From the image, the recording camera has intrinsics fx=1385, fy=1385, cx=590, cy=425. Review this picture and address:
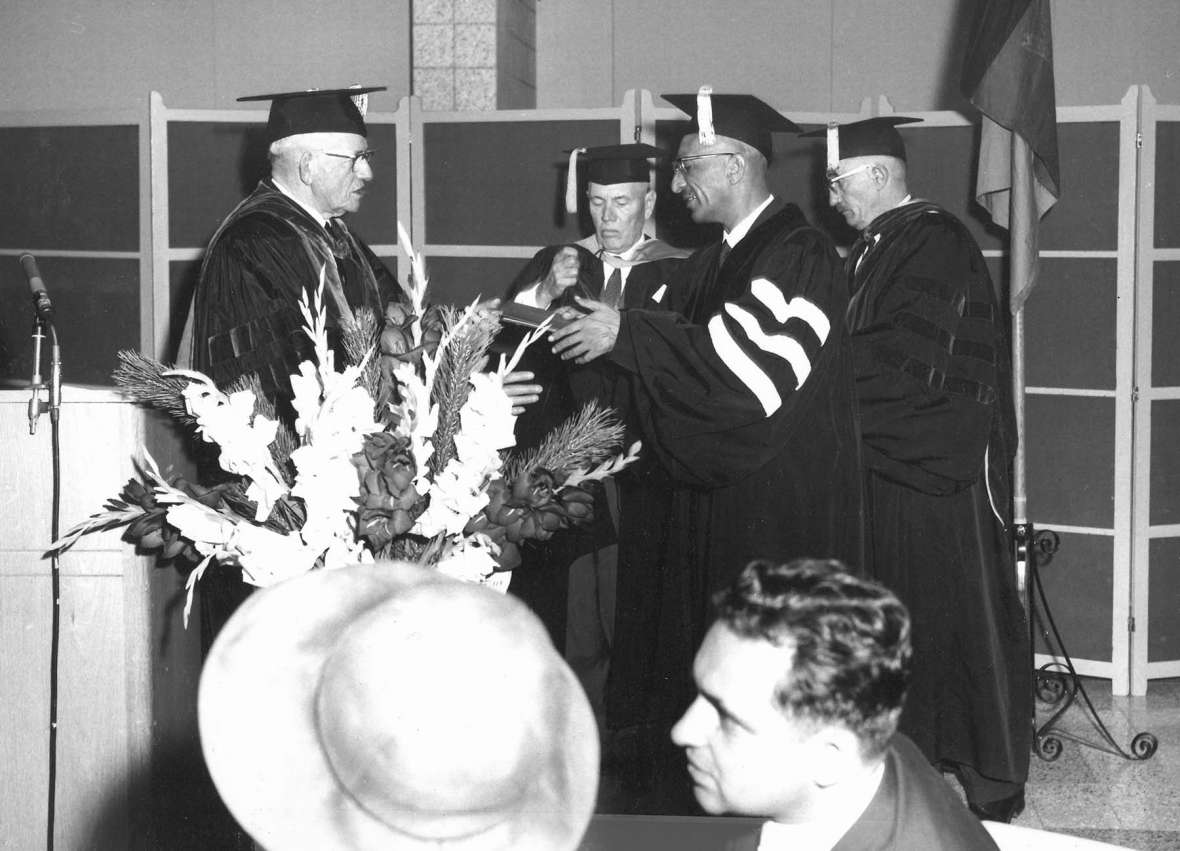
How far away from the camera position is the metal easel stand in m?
4.08

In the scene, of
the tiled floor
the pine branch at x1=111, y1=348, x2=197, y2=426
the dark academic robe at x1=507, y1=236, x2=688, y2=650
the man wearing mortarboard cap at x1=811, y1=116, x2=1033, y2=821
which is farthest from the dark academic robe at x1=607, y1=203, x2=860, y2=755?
the pine branch at x1=111, y1=348, x2=197, y2=426

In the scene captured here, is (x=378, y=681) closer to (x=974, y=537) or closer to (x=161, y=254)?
(x=974, y=537)

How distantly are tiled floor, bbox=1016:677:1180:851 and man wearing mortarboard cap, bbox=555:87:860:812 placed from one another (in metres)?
1.01

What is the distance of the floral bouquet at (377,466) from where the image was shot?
5.79 feet

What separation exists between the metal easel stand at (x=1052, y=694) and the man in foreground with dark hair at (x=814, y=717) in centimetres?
268

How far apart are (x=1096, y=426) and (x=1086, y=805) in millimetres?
1631

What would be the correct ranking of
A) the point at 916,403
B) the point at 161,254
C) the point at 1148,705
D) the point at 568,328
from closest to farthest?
the point at 568,328
the point at 916,403
the point at 1148,705
the point at 161,254

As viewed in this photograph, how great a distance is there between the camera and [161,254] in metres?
5.17

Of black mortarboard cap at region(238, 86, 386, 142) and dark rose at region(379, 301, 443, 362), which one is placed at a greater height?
black mortarboard cap at region(238, 86, 386, 142)

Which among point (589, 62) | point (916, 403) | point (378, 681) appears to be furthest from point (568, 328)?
point (589, 62)

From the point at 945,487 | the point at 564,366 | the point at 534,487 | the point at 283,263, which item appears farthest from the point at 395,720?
the point at 564,366

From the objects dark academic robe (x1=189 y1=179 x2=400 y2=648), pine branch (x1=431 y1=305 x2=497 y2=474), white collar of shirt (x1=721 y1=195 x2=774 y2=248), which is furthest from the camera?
white collar of shirt (x1=721 y1=195 x2=774 y2=248)

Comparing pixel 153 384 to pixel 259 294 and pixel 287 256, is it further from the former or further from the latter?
pixel 287 256

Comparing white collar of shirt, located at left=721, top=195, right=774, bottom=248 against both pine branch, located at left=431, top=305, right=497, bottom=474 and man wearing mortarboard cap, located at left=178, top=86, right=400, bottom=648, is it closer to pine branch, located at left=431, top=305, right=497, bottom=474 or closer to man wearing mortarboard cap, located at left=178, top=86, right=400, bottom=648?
man wearing mortarboard cap, located at left=178, top=86, right=400, bottom=648
